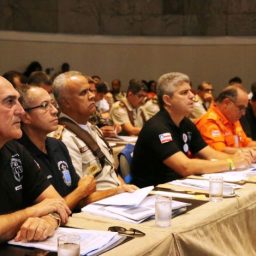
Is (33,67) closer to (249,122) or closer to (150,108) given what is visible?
(150,108)

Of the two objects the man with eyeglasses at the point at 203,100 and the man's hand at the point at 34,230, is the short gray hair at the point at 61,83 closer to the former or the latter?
the man's hand at the point at 34,230

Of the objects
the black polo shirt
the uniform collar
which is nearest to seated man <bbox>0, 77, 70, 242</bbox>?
the uniform collar

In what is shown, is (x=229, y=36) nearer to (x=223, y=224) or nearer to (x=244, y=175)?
(x=244, y=175)

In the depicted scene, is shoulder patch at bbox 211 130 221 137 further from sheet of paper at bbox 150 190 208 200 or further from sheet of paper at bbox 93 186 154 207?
sheet of paper at bbox 93 186 154 207

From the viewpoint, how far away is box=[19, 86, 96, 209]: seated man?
2.94 m

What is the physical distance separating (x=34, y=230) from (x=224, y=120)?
9.32ft

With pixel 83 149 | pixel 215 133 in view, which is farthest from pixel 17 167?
pixel 215 133

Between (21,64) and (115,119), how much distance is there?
13.6ft

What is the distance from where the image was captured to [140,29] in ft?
40.7

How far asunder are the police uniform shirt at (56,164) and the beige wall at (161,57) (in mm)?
8838

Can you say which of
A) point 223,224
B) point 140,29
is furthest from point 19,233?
point 140,29

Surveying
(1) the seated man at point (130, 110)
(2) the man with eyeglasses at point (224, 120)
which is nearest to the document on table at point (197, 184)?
(2) the man with eyeglasses at point (224, 120)

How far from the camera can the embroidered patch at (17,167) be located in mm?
2365

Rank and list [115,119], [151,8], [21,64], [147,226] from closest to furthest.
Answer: [147,226], [115,119], [21,64], [151,8]
